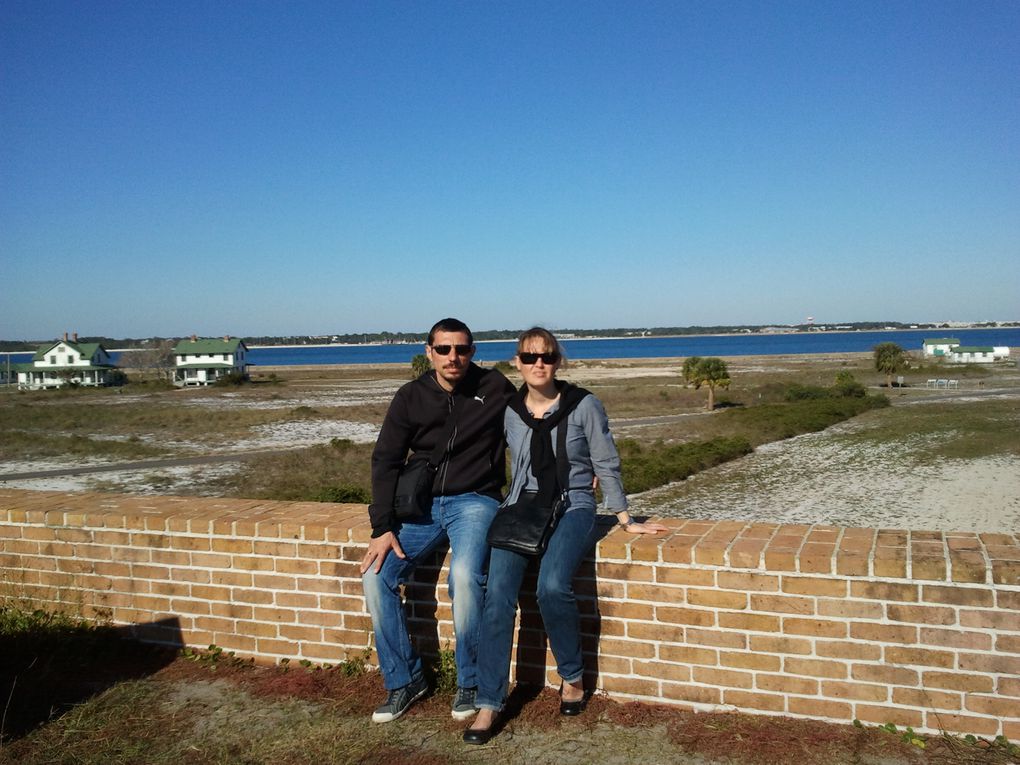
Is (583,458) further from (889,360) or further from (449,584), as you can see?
(889,360)

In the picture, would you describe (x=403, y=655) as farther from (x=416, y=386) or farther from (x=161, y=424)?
(x=161, y=424)

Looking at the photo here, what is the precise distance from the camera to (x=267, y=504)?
448 cm

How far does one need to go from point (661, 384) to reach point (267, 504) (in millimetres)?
59716

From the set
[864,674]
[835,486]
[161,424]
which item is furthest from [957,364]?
[864,674]

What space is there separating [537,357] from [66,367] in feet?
272

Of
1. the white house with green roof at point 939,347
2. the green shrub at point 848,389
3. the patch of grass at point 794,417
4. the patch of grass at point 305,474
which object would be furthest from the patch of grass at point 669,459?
the white house with green roof at point 939,347

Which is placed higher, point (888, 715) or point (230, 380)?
point (888, 715)

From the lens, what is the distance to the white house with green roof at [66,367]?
73.4 meters

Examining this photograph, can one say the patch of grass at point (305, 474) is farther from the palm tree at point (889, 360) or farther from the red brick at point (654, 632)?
the palm tree at point (889, 360)

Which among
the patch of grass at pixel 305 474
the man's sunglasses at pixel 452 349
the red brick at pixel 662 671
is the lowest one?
the patch of grass at pixel 305 474

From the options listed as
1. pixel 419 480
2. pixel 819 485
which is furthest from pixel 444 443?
pixel 819 485

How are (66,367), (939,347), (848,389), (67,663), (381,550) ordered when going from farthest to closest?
(939,347)
(66,367)
(848,389)
(67,663)
(381,550)

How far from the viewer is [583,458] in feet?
11.8

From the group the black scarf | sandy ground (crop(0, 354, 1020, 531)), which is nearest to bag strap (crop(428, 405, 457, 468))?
the black scarf
